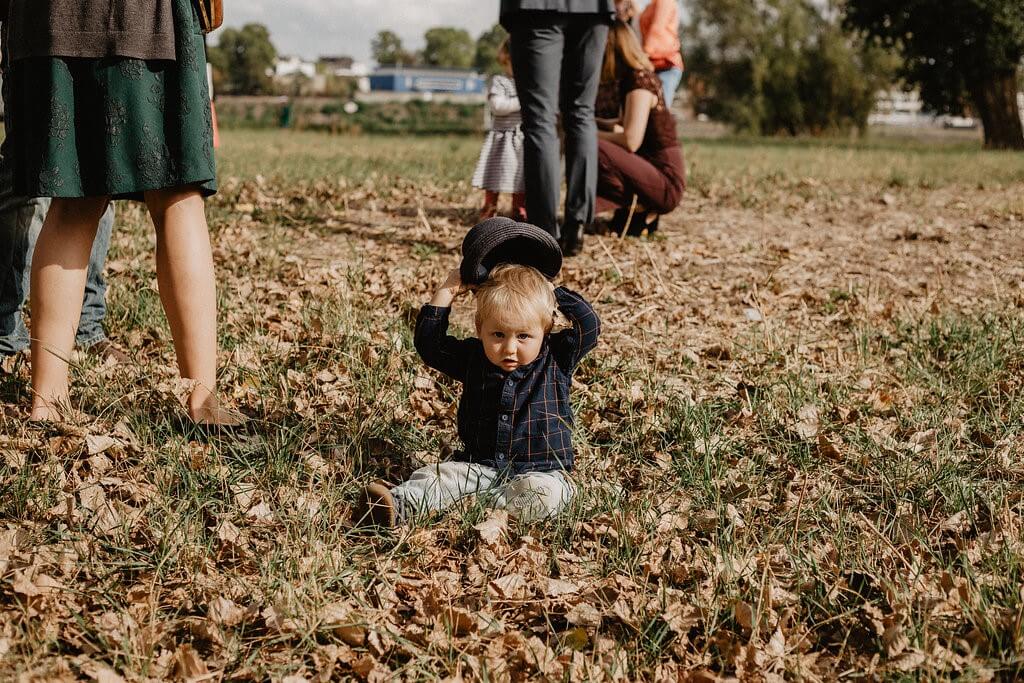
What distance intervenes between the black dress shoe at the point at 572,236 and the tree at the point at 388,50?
138 meters

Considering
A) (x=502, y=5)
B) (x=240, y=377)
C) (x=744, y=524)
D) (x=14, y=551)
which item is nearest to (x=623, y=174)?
(x=502, y=5)

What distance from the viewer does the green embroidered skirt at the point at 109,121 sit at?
103 inches

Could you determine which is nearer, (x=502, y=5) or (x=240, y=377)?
(x=240, y=377)

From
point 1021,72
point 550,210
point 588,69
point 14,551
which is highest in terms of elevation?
point 1021,72

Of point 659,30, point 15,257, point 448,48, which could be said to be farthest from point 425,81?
point 15,257

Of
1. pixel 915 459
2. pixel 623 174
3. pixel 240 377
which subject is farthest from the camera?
pixel 623 174

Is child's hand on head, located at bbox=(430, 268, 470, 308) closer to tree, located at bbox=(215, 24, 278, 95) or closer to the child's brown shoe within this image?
the child's brown shoe

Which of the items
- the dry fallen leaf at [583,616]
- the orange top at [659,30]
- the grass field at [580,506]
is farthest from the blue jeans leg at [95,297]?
the orange top at [659,30]

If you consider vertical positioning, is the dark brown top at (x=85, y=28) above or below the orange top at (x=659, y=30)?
below

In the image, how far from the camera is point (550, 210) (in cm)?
503

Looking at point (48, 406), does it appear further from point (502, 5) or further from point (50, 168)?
point (502, 5)

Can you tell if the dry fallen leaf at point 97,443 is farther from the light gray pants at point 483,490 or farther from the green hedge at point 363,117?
the green hedge at point 363,117

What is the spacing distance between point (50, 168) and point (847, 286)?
3.81 m

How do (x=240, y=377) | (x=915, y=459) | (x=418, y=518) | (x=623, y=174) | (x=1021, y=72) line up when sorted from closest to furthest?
(x=418, y=518), (x=915, y=459), (x=240, y=377), (x=623, y=174), (x=1021, y=72)
